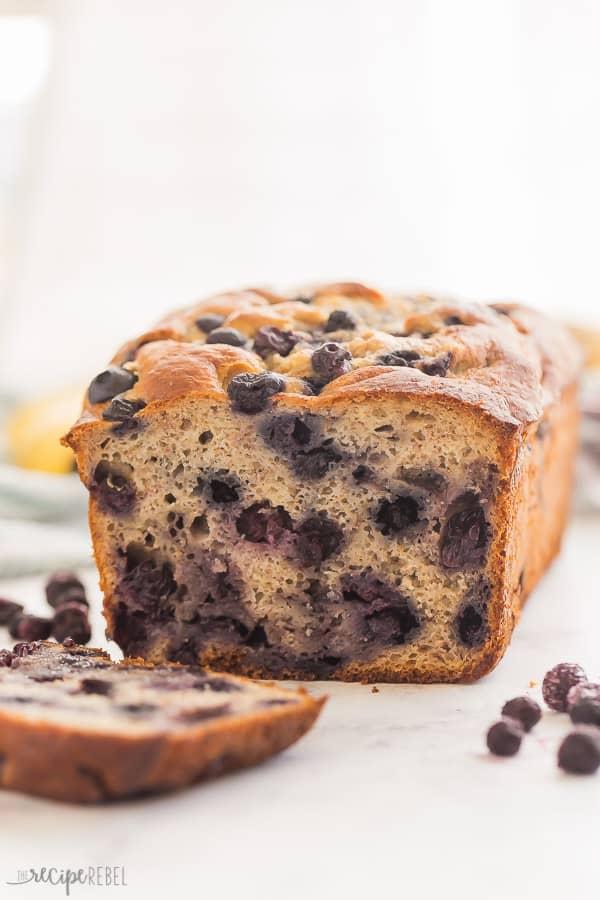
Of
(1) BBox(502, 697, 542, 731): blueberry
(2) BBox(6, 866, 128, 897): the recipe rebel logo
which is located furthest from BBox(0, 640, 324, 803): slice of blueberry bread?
(1) BBox(502, 697, 542, 731): blueberry

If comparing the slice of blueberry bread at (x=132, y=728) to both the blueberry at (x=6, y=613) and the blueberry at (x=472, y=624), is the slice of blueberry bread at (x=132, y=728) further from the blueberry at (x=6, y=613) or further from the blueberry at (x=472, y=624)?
the blueberry at (x=6, y=613)

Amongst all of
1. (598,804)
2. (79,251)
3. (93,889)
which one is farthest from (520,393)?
(79,251)

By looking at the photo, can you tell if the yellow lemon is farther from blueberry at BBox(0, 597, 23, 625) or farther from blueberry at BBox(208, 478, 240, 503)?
blueberry at BBox(208, 478, 240, 503)

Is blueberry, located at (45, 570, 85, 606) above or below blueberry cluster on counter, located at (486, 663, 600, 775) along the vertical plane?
below

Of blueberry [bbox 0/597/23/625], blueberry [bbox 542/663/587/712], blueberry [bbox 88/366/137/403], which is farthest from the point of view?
blueberry [bbox 0/597/23/625]

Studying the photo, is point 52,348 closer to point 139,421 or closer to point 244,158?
point 244,158

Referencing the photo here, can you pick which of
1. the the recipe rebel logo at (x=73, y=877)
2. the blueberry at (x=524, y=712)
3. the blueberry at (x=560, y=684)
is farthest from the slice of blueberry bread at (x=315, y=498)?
the the recipe rebel logo at (x=73, y=877)
